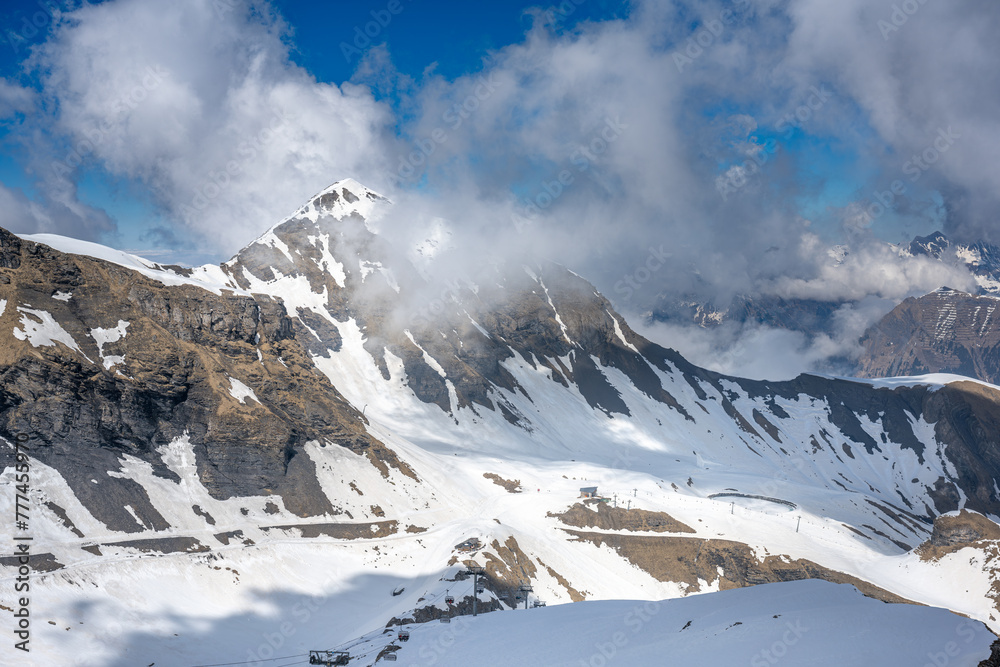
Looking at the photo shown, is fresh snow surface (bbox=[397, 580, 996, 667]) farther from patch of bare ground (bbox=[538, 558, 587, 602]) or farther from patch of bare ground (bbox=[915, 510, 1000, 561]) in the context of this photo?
patch of bare ground (bbox=[915, 510, 1000, 561])

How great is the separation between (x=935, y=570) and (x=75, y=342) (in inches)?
6716

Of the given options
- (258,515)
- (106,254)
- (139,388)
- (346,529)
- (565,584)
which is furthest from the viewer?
(106,254)

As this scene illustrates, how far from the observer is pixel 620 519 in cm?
12925

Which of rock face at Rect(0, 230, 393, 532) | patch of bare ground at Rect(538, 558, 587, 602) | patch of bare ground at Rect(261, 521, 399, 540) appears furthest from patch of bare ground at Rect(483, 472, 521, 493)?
patch of bare ground at Rect(261, 521, 399, 540)

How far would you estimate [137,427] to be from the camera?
93.1 m

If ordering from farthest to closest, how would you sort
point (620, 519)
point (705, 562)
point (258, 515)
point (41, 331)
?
point (620, 519) < point (705, 562) < point (258, 515) < point (41, 331)

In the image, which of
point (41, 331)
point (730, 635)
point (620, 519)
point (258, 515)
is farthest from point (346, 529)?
point (730, 635)

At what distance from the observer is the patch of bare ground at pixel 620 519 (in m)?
127

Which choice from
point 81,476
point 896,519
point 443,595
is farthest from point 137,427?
point 896,519

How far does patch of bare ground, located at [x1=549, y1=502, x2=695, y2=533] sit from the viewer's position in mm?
127188

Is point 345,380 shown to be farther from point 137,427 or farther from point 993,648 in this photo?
point 993,648

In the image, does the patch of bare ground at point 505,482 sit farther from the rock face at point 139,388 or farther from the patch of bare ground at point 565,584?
the patch of bare ground at point 565,584

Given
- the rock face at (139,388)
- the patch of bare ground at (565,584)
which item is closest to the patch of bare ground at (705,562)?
the patch of bare ground at (565,584)

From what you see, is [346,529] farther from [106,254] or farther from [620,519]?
[106,254]
